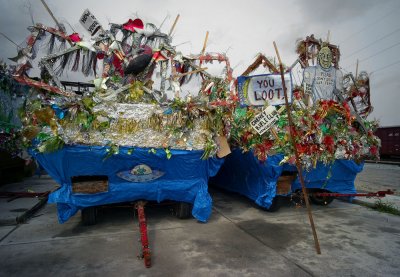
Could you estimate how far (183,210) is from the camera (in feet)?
17.0

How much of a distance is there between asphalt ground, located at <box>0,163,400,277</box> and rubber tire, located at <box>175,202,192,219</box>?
0.13m

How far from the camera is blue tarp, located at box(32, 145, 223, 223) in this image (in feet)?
13.8

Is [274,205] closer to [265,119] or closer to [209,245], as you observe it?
[265,119]

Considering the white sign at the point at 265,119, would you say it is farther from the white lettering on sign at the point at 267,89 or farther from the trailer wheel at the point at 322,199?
the trailer wheel at the point at 322,199

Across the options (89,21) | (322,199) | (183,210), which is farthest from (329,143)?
(89,21)

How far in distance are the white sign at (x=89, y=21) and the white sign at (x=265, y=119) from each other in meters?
Result: 3.89

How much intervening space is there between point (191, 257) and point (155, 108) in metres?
2.54

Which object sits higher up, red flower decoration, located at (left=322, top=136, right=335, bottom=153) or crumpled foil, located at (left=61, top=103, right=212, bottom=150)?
crumpled foil, located at (left=61, top=103, right=212, bottom=150)

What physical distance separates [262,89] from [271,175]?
1797 mm

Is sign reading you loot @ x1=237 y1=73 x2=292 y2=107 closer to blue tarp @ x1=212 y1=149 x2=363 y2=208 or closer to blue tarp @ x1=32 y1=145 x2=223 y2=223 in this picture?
blue tarp @ x1=212 y1=149 x2=363 y2=208

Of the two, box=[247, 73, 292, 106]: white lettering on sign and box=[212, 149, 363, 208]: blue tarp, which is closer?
box=[247, 73, 292, 106]: white lettering on sign

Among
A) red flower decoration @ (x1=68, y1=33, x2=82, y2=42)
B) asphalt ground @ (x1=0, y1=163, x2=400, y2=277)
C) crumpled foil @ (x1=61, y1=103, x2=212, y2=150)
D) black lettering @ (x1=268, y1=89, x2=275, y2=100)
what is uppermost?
red flower decoration @ (x1=68, y1=33, x2=82, y2=42)

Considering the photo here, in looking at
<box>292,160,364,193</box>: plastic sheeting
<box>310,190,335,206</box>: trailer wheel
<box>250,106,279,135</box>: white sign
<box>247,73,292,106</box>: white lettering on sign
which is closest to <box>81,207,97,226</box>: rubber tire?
<box>250,106,279,135</box>: white sign

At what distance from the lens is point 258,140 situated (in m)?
5.46
